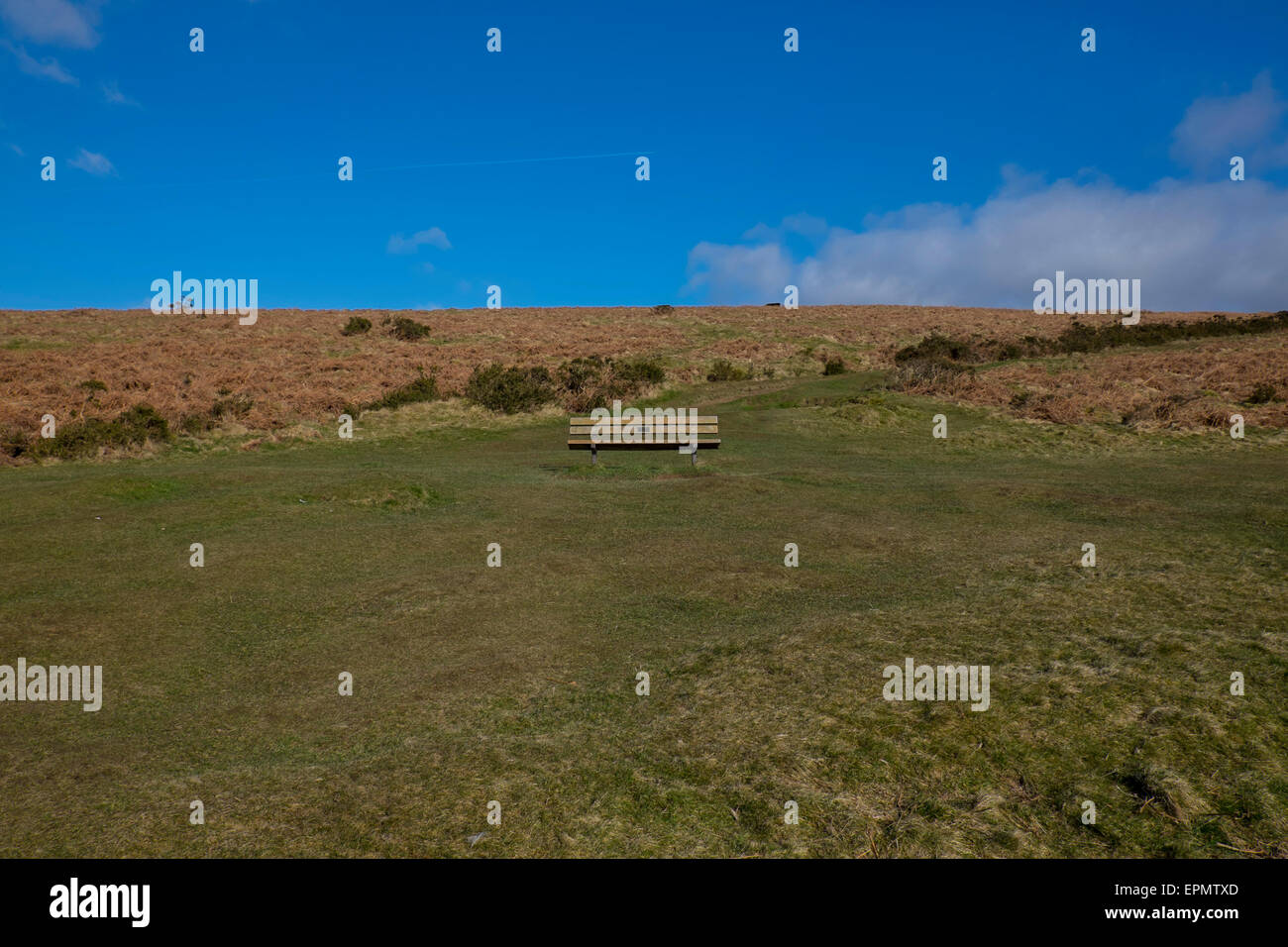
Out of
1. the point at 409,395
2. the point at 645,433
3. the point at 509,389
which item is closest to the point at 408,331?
the point at 409,395

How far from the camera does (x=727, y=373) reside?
38531mm

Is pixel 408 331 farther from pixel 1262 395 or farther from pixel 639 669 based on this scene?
pixel 639 669

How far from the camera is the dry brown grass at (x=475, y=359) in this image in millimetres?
26375

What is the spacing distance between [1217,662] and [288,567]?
976cm

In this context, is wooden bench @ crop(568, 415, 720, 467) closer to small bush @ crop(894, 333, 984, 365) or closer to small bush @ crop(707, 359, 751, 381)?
small bush @ crop(707, 359, 751, 381)

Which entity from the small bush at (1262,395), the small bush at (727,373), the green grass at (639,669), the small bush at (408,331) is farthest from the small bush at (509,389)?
the small bush at (1262,395)

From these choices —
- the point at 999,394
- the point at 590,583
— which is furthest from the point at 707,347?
the point at 590,583

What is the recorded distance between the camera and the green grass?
4.77m

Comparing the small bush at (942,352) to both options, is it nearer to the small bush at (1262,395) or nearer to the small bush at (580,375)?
the small bush at (1262,395)

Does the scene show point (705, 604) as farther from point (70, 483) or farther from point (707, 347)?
point (707, 347)

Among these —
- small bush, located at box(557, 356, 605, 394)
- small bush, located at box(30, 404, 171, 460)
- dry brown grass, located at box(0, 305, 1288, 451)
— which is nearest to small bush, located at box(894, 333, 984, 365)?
dry brown grass, located at box(0, 305, 1288, 451)

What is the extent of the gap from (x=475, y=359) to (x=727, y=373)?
1207cm

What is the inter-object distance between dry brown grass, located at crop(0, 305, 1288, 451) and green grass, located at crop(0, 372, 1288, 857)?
42.4 feet

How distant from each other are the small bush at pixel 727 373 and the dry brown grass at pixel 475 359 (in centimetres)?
66
